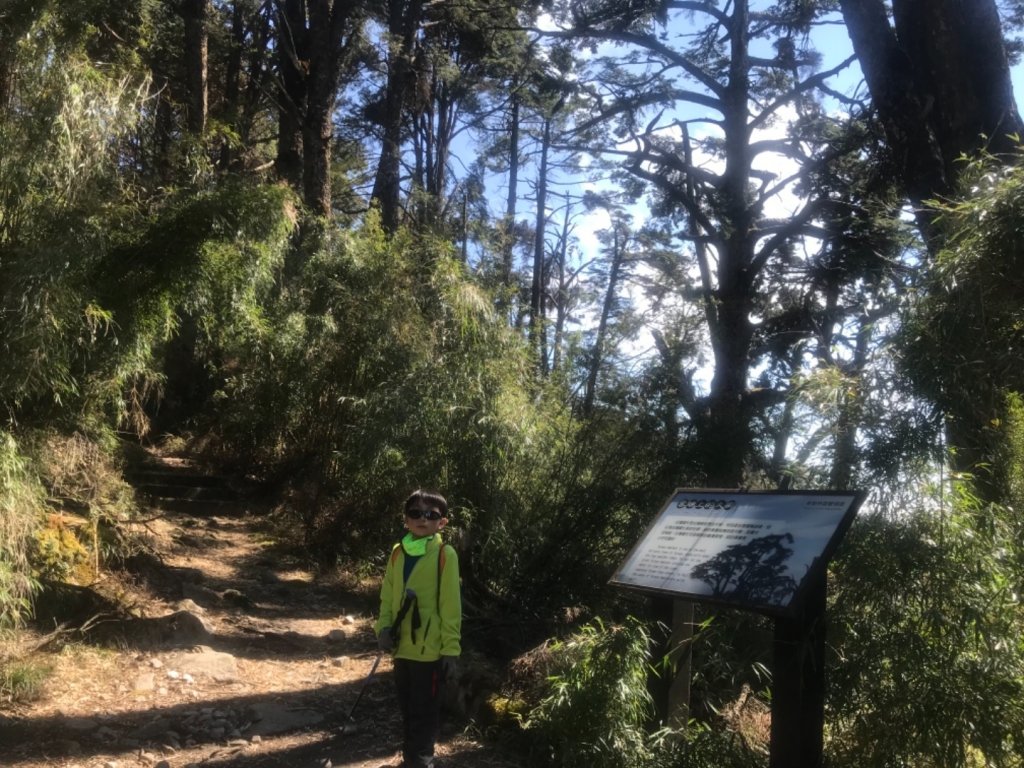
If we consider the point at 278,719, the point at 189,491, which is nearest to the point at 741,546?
the point at 278,719

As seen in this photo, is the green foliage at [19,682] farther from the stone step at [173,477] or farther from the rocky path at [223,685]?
the stone step at [173,477]

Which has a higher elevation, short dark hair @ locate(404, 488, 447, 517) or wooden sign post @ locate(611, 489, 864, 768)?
short dark hair @ locate(404, 488, 447, 517)

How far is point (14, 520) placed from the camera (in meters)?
4.60

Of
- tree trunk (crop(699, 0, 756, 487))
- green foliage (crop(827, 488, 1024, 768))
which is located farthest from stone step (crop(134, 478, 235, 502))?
green foliage (crop(827, 488, 1024, 768))

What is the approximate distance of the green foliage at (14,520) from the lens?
14.8 feet

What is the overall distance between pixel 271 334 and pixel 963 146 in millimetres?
7283

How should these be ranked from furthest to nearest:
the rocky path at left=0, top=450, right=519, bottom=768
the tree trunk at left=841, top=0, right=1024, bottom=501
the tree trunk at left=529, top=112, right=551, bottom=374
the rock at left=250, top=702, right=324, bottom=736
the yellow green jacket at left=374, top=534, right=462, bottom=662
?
the tree trunk at left=529, top=112, right=551, bottom=374 < the tree trunk at left=841, top=0, right=1024, bottom=501 < the rock at left=250, top=702, right=324, bottom=736 < the rocky path at left=0, top=450, right=519, bottom=768 < the yellow green jacket at left=374, top=534, right=462, bottom=662

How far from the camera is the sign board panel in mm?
3105

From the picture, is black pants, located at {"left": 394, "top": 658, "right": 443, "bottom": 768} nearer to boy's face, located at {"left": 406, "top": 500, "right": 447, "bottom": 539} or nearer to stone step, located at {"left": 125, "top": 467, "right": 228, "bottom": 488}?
boy's face, located at {"left": 406, "top": 500, "right": 447, "bottom": 539}

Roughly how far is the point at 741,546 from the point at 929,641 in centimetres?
85

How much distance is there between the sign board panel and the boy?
83 centimetres

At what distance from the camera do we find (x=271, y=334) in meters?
9.72

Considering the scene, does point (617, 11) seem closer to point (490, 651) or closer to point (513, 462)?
point (513, 462)

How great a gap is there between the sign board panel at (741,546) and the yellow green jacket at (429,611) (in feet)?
2.63
